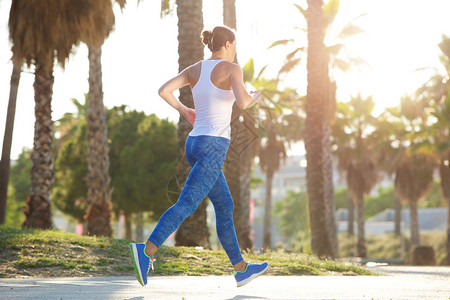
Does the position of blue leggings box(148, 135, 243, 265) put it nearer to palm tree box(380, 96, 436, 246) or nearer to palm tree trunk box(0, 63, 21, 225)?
palm tree trunk box(0, 63, 21, 225)

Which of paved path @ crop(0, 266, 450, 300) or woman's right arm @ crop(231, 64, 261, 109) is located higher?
woman's right arm @ crop(231, 64, 261, 109)

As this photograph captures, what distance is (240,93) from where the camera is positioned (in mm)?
5082

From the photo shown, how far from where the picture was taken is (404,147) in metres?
40.0

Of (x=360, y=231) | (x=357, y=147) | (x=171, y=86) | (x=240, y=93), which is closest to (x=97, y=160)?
(x=171, y=86)

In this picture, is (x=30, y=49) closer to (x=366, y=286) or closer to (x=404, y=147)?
(x=366, y=286)

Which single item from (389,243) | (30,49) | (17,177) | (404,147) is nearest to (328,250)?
(30,49)

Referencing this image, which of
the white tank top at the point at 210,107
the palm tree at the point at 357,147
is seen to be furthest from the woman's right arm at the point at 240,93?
the palm tree at the point at 357,147

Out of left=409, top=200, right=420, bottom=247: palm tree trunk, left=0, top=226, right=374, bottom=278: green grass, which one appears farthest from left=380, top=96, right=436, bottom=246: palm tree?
left=0, top=226, right=374, bottom=278: green grass

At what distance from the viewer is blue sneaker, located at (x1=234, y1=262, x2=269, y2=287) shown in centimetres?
538

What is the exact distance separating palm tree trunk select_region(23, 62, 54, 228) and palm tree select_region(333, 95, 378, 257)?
79.0 ft

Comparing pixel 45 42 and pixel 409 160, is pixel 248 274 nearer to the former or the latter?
pixel 45 42

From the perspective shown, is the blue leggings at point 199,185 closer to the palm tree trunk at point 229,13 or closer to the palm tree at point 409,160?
the palm tree trunk at point 229,13

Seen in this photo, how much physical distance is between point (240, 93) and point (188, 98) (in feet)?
30.0

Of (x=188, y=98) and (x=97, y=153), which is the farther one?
(x=97, y=153)
